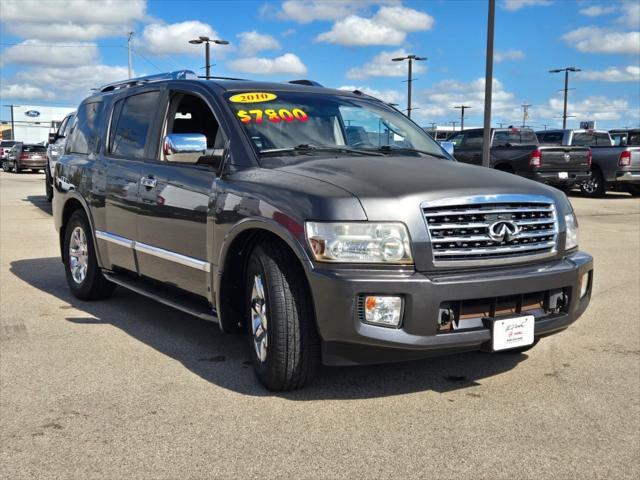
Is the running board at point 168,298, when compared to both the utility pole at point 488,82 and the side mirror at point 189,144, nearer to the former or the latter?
the side mirror at point 189,144

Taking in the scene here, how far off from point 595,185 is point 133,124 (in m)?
16.9

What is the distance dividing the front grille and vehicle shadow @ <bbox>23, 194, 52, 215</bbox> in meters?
12.5

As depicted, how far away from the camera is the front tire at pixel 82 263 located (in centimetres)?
613

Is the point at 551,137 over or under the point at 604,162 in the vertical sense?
over

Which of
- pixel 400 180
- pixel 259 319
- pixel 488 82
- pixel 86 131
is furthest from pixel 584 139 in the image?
pixel 259 319

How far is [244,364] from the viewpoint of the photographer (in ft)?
14.8

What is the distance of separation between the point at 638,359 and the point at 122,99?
4411 millimetres

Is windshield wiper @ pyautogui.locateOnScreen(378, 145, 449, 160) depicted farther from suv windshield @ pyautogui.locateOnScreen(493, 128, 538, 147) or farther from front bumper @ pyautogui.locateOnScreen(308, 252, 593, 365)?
suv windshield @ pyautogui.locateOnScreen(493, 128, 538, 147)

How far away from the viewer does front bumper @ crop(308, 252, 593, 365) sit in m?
3.42

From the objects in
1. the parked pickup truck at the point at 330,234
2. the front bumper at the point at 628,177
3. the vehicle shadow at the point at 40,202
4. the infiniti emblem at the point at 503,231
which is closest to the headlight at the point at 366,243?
the parked pickup truck at the point at 330,234

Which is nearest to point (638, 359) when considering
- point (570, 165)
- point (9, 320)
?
point (9, 320)

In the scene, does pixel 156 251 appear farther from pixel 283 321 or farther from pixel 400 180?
pixel 400 180

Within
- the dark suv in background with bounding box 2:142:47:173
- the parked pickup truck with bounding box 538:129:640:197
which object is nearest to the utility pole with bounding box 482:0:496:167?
the parked pickup truck with bounding box 538:129:640:197

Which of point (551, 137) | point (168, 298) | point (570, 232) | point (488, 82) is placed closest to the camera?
point (570, 232)
